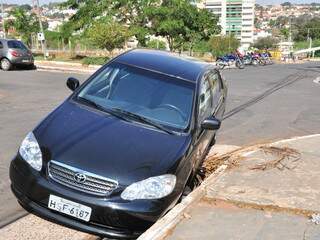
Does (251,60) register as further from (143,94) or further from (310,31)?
(310,31)

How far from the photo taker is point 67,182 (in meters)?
4.95

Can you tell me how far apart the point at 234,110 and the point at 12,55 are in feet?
43.9

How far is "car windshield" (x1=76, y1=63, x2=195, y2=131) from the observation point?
6168mm

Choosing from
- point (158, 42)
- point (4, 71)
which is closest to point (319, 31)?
point (158, 42)

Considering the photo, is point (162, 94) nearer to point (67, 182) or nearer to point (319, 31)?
point (67, 182)

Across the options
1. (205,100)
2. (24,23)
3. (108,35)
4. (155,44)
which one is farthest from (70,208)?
(24,23)

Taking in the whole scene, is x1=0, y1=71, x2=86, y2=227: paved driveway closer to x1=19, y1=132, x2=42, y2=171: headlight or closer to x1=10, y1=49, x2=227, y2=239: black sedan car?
x1=19, y1=132, x2=42, y2=171: headlight

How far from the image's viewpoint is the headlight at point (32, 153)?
16.9 feet

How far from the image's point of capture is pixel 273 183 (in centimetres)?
674

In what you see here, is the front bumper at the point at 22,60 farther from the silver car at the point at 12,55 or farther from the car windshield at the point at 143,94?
the car windshield at the point at 143,94

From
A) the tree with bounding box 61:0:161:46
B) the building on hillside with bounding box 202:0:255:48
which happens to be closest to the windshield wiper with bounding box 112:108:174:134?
the tree with bounding box 61:0:161:46

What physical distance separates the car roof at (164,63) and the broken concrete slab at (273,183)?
136cm

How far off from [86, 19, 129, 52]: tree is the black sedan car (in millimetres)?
22505

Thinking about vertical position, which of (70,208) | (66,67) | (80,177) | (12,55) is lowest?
(66,67)
